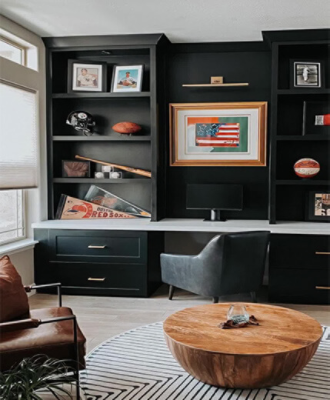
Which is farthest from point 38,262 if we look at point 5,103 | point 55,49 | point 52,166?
point 55,49

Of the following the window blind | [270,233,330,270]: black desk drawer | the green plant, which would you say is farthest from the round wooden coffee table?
the window blind

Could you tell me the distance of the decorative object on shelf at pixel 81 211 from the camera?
544 centimetres

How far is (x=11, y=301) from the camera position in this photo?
9.62ft

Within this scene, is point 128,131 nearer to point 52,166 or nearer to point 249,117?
point 52,166

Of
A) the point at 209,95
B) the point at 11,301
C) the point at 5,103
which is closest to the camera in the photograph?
the point at 11,301

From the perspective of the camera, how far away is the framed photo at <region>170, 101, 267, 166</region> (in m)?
5.30

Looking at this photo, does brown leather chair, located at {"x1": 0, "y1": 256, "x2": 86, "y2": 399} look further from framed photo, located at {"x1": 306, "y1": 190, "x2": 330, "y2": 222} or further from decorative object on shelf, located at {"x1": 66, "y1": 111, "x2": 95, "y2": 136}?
framed photo, located at {"x1": 306, "y1": 190, "x2": 330, "y2": 222}

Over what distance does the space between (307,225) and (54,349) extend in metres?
2.89

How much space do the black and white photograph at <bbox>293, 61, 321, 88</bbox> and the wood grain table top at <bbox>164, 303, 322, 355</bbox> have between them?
249 cm

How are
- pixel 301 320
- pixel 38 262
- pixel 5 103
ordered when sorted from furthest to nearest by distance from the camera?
pixel 38 262 < pixel 5 103 < pixel 301 320

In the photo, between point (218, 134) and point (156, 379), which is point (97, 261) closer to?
point (218, 134)

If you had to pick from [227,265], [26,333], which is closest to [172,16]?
[227,265]

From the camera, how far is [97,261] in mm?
4980

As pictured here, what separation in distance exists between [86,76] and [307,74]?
2208mm
